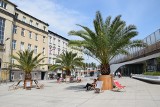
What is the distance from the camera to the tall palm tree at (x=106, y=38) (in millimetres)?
18641

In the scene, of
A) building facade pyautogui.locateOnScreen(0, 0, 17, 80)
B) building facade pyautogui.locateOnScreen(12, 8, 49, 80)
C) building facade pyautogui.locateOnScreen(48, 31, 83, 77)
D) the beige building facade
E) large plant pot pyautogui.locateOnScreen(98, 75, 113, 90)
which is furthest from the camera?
building facade pyautogui.locateOnScreen(48, 31, 83, 77)

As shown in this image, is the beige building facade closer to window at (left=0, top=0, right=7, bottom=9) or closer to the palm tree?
window at (left=0, top=0, right=7, bottom=9)

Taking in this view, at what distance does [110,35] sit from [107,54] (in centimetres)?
182

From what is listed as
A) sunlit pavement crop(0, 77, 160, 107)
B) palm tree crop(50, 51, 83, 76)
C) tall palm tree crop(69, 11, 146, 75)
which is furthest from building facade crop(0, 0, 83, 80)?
sunlit pavement crop(0, 77, 160, 107)

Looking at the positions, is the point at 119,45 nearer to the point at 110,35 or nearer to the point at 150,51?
the point at 110,35

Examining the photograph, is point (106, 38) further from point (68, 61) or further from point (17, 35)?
point (17, 35)

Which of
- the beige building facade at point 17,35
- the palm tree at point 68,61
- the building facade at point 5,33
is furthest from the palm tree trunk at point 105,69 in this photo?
the building facade at point 5,33

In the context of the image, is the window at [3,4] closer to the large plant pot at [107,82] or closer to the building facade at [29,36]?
the building facade at [29,36]

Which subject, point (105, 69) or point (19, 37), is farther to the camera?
point (19, 37)

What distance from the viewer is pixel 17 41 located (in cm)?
4659

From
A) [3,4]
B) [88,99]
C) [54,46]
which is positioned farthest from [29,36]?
[88,99]

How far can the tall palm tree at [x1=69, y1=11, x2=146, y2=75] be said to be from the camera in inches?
734

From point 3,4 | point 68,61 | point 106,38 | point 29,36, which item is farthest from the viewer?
point 29,36

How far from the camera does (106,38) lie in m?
18.5
